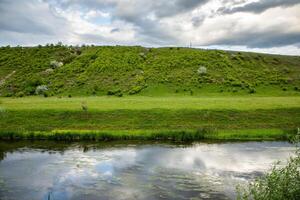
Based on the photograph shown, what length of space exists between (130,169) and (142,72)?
7262 cm

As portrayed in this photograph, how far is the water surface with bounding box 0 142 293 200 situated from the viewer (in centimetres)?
2873

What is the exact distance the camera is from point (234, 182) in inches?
1234

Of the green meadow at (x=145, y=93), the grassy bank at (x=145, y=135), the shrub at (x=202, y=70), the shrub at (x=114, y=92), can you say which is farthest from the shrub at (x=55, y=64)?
the grassy bank at (x=145, y=135)

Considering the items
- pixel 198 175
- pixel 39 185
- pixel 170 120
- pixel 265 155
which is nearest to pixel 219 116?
pixel 170 120

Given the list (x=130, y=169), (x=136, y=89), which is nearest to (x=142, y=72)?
(x=136, y=89)

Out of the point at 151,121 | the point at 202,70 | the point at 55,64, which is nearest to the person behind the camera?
the point at 151,121

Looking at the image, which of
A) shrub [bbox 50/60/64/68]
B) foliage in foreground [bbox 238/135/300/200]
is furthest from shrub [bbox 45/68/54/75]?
foliage in foreground [bbox 238/135/300/200]

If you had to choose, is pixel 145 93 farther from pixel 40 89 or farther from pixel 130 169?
pixel 130 169

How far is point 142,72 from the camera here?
10688 centimetres

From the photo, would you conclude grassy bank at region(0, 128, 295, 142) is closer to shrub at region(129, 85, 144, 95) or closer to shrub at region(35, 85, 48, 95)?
shrub at region(129, 85, 144, 95)

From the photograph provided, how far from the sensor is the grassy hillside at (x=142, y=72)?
93.0m

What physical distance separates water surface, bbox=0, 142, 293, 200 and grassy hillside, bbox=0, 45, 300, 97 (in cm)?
4325

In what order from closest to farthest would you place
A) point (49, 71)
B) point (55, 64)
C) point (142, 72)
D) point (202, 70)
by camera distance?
point (202, 70) < point (142, 72) < point (49, 71) < point (55, 64)

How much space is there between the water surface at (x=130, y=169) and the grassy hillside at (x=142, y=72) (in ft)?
142
